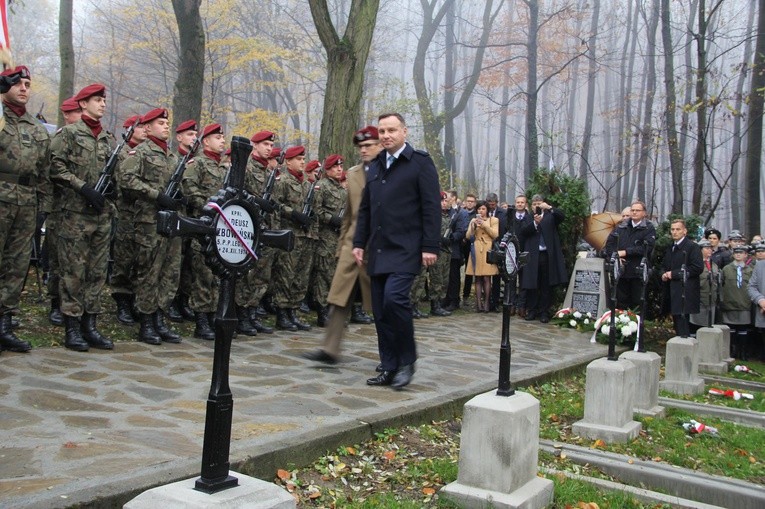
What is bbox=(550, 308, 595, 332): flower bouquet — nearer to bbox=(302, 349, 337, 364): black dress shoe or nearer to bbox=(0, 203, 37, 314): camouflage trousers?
bbox=(302, 349, 337, 364): black dress shoe

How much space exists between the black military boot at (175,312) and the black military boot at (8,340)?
2.71 meters

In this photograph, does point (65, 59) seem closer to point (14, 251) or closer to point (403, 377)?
point (14, 251)

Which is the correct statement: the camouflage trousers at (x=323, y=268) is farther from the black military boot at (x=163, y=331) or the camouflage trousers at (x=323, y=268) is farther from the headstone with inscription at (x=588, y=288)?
the headstone with inscription at (x=588, y=288)

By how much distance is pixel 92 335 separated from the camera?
729cm

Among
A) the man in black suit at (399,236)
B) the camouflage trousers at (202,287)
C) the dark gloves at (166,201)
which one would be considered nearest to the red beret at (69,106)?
Result: the dark gloves at (166,201)

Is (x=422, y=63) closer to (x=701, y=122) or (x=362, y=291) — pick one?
(x=701, y=122)

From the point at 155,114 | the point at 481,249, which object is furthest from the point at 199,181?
the point at 481,249

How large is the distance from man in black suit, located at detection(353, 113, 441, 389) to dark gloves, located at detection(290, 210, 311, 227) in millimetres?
3202

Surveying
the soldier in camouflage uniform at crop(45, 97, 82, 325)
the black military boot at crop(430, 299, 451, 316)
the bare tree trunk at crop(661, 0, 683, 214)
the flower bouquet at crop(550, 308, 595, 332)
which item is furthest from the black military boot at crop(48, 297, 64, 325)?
the bare tree trunk at crop(661, 0, 683, 214)

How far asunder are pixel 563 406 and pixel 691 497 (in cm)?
218

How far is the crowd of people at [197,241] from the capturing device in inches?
254

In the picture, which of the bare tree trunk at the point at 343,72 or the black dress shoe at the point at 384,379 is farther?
the bare tree trunk at the point at 343,72

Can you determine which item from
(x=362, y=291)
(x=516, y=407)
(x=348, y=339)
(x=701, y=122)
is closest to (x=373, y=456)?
(x=516, y=407)

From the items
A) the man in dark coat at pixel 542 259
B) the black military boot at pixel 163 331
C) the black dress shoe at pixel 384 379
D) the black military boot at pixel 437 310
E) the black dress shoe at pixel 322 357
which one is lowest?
the black dress shoe at pixel 384 379
